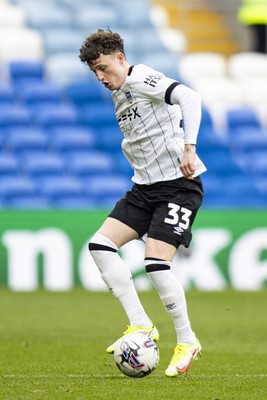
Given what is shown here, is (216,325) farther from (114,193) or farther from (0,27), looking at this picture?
(0,27)

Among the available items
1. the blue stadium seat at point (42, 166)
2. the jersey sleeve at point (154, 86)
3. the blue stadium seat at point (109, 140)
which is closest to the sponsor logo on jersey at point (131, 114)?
the jersey sleeve at point (154, 86)

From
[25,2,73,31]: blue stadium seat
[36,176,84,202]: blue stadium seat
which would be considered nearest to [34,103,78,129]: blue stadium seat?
[36,176,84,202]: blue stadium seat

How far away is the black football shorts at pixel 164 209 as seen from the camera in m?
6.72

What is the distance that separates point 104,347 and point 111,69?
3136 mm

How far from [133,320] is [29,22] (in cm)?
1441

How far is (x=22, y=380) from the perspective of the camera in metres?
6.49

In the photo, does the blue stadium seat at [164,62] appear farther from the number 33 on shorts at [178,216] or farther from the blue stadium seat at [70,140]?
the number 33 on shorts at [178,216]

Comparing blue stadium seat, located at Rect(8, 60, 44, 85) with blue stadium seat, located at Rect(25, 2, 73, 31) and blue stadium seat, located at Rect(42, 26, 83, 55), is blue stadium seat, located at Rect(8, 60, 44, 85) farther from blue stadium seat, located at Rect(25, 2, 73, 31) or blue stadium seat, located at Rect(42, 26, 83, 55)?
blue stadium seat, located at Rect(25, 2, 73, 31)

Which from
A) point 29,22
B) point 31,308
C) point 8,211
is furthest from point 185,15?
point 31,308

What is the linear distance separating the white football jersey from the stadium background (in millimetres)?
8001

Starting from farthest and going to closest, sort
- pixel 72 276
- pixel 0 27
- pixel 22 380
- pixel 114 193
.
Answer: pixel 0 27
pixel 114 193
pixel 72 276
pixel 22 380

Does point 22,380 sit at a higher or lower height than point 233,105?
higher

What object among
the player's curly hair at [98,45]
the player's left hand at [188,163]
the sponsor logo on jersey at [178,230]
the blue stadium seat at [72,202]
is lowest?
the blue stadium seat at [72,202]

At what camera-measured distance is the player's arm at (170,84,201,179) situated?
6441mm
